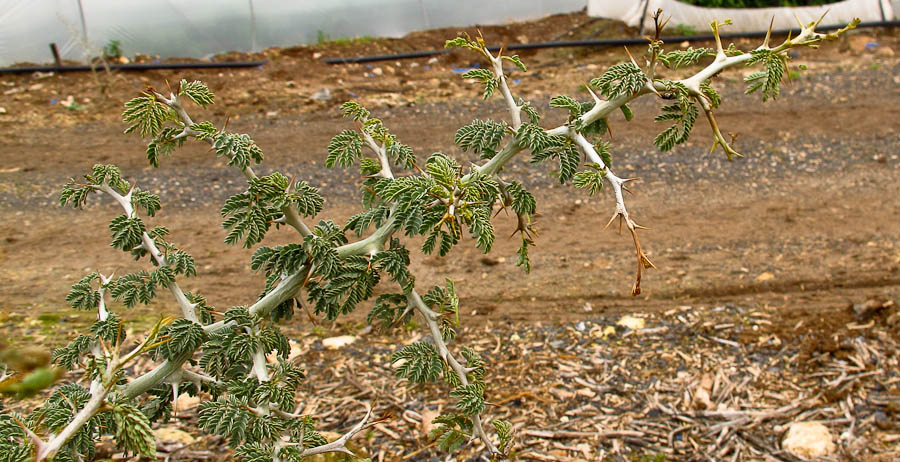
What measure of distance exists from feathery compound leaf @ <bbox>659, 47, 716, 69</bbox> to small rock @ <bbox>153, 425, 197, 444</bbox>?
2761mm

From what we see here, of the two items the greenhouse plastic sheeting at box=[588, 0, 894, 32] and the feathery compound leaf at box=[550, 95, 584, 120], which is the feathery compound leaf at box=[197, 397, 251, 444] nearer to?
the feathery compound leaf at box=[550, 95, 584, 120]

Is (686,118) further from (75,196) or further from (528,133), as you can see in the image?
(75,196)

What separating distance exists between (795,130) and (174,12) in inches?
318

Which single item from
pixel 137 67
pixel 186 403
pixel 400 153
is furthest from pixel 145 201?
pixel 137 67

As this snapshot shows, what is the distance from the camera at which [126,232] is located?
199 cm

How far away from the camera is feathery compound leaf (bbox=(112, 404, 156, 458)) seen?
1362mm

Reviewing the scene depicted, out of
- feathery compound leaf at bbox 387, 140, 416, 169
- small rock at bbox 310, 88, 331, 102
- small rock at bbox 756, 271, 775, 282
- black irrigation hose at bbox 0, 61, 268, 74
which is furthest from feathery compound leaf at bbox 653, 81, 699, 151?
black irrigation hose at bbox 0, 61, 268, 74

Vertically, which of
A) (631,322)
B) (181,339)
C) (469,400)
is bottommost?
(631,322)

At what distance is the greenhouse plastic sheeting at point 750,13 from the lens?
10.3 metres

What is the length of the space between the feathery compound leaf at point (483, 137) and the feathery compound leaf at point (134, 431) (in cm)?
113

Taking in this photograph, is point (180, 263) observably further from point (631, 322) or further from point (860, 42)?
point (860, 42)

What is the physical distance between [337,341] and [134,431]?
2847 millimetres

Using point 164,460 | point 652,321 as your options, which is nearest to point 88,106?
point 164,460

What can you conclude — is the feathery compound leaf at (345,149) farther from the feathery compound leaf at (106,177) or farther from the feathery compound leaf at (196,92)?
the feathery compound leaf at (106,177)
